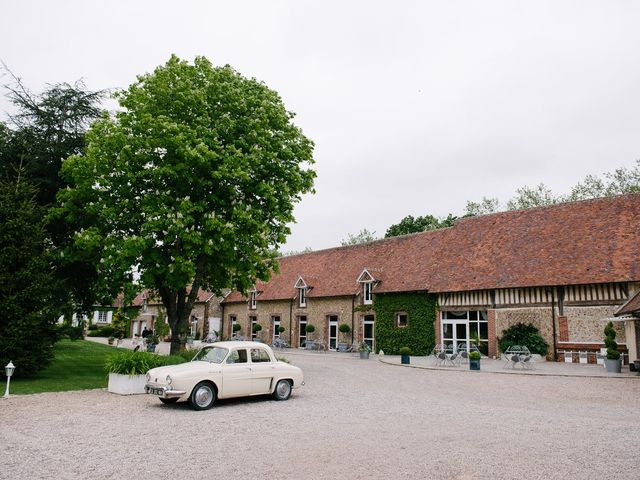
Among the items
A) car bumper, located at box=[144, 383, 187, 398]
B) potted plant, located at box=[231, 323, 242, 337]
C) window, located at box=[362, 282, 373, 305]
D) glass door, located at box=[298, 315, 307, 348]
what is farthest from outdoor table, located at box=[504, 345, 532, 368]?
potted plant, located at box=[231, 323, 242, 337]

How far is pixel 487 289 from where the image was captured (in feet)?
79.7

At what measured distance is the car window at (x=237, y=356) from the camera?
37.2 feet

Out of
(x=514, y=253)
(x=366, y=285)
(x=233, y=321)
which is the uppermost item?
(x=514, y=253)

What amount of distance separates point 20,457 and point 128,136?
1080 centimetres

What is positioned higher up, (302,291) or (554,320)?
(302,291)

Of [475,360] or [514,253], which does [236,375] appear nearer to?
[475,360]

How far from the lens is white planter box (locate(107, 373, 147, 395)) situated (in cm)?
1278

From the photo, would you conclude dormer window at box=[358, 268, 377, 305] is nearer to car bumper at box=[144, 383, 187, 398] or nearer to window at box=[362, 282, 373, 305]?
window at box=[362, 282, 373, 305]

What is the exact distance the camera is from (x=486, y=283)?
2427 centimetres

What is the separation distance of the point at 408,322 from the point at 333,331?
6.87 metres

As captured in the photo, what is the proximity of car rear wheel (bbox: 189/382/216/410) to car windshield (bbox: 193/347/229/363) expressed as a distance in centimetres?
67

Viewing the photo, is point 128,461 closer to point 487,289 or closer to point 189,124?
point 189,124

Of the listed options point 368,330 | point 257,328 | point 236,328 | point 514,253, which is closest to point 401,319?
point 368,330

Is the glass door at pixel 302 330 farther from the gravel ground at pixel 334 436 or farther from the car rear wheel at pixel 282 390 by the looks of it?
the car rear wheel at pixel 282 390
